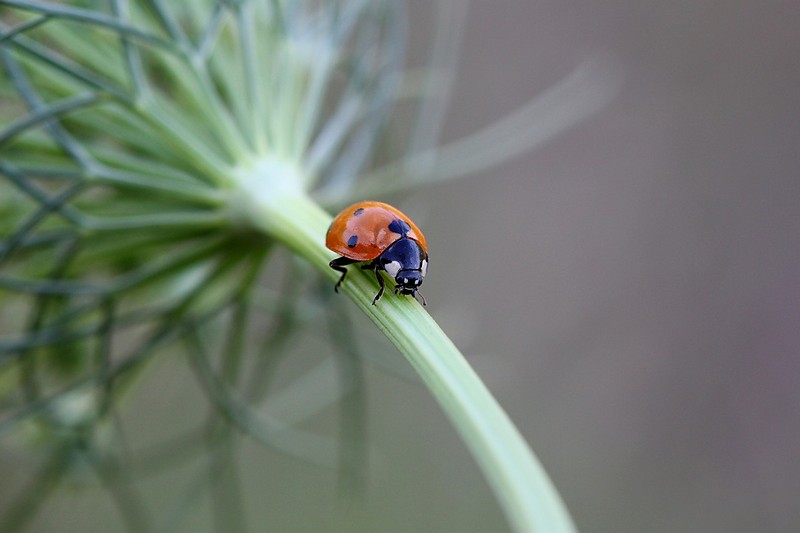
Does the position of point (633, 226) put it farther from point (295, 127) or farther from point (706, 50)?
point (295, 127)

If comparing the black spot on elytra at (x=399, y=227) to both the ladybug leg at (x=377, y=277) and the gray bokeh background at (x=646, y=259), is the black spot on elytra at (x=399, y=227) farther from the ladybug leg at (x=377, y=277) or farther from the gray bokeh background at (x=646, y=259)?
the gray bokeh background at (x=646, y=259)

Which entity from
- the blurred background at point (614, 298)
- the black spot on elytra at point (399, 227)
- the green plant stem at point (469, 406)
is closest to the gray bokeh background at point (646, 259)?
the blurred background at point (614, 298)

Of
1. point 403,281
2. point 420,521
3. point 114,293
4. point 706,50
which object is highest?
point 706,50

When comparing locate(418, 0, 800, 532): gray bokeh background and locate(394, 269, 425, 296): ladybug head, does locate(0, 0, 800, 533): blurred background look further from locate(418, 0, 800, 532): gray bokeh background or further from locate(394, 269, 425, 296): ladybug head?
locate(394, 269, 425, 296): ladybug head

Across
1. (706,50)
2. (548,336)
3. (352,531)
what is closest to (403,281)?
(352,531)

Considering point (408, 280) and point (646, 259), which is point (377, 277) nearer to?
point (408, 280)
